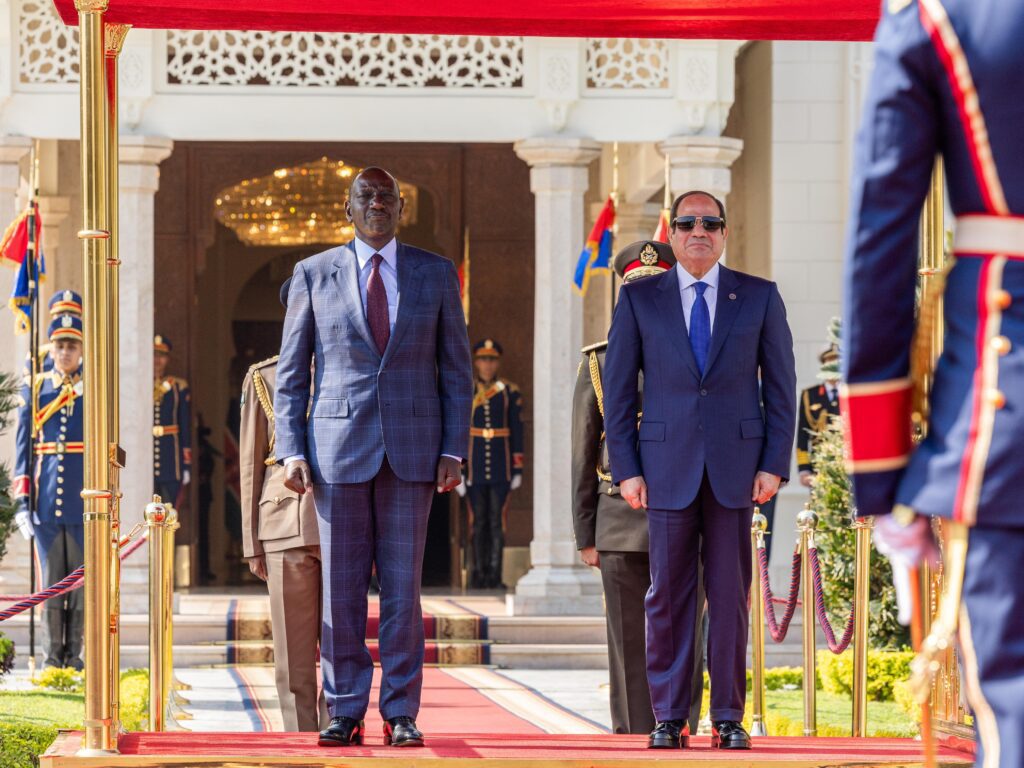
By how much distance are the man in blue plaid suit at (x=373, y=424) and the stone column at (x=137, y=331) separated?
8214mm

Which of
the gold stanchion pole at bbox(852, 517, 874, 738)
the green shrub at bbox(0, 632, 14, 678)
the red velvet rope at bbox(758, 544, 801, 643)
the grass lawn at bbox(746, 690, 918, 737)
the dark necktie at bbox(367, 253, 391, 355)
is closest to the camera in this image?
the dark necktie at bbox(367, 253, 391, 355)

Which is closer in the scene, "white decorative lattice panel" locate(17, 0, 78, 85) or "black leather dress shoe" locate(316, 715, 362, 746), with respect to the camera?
"black leather dress shoe" locate(316, 715, 362, 746)

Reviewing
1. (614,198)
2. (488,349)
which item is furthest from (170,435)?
(614,198)

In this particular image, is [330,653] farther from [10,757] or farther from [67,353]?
[67,353]

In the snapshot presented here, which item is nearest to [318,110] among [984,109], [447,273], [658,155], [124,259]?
[124,259]

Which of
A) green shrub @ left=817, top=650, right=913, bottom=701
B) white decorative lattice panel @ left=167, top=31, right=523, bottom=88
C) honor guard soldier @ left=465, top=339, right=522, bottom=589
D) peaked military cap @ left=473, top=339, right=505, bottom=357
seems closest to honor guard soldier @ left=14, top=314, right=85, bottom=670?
white decorative lattice panel @ left=167, top=31, right=523, bottom=88

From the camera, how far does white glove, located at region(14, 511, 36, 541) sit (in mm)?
11430

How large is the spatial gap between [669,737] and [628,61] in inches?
371

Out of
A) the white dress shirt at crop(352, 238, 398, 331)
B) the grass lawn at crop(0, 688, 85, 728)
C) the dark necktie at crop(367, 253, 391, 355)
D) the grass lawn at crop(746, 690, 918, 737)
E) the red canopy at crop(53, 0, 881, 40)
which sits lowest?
the grass lawn at crop(746, 690, 918, 737)

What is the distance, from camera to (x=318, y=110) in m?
14.4

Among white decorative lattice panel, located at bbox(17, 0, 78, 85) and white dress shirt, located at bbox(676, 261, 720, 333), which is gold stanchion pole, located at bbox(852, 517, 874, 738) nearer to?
white dress shirt, located at bbox(676, 261, 720, 333)

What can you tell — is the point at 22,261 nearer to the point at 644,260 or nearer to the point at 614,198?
the point at 614,198

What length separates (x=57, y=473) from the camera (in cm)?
1250

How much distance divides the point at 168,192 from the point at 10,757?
11.7m
